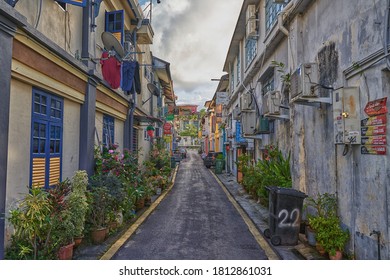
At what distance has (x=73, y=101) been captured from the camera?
22.6ft

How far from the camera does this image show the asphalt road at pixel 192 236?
5.06 meters

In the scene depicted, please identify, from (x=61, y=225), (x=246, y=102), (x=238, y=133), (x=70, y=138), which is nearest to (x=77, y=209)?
(x=61, y=225)

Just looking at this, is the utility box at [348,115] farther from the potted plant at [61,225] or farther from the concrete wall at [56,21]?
the concrete wall at [56,21]

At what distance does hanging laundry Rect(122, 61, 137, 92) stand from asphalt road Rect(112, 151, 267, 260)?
423 cm

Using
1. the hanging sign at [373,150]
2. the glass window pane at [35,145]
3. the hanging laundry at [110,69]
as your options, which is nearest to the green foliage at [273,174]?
the hanging sign at [373,150]

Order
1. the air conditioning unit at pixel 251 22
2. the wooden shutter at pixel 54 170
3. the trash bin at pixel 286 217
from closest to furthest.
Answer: the trash bin at pixel 286 217, the wooden shutter at pixel 54 170, the air conditioning unit at pixel 251 22

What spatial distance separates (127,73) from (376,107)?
7.20 meters

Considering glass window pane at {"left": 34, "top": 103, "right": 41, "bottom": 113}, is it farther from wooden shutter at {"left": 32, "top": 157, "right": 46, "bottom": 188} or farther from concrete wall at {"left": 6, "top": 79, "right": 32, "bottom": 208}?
wooden shutter at {"left": 32, "top": 157, "right": 46, "bottom": 188}

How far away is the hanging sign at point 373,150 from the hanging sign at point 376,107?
50cm

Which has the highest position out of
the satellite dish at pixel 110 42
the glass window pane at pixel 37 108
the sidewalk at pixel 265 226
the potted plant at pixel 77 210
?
the satellite dish at pixel 110 42

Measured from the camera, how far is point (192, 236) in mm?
6098

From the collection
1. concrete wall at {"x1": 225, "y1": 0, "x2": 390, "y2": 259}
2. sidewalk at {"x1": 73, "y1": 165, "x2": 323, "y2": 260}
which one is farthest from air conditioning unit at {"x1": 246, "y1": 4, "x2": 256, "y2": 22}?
sidewalk at {"x1": 73, "y1": 165, "x2": 323, "y2": 260}

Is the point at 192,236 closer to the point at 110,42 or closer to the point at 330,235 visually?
the point at 330,235

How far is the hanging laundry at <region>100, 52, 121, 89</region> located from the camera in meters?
8.05
